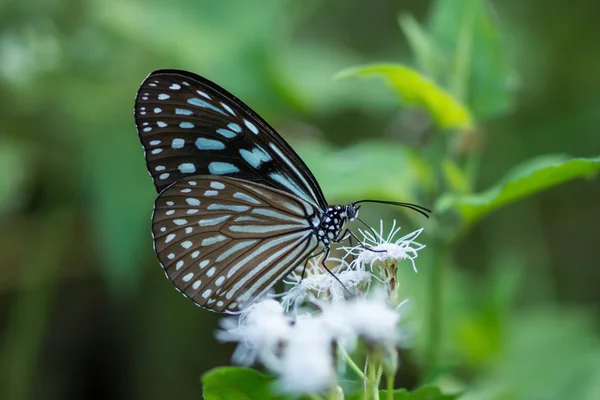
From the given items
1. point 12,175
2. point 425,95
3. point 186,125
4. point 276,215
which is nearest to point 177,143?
point 186,125

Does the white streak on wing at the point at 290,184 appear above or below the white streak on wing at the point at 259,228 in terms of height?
above

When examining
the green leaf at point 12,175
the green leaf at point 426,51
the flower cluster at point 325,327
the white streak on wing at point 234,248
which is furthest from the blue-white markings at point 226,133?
the green leaf at point 12,175

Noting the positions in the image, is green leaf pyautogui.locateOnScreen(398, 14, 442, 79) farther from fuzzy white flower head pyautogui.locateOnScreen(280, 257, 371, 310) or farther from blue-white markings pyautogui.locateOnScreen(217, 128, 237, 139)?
fuzzy white flower head pyautogui.locateOnScreen(280, 257, 371, 310)

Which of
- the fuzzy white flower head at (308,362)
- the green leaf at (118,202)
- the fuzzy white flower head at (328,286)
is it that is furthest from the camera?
the green leaf at (118,202)

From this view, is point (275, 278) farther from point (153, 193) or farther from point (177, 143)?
point (153, 193)

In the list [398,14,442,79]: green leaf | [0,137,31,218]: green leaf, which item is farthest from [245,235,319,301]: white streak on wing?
[0,137,31,218]: green leaf

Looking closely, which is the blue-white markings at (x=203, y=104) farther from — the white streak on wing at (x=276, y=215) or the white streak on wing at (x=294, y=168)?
the white streak on wing at (x=276, y=215)
